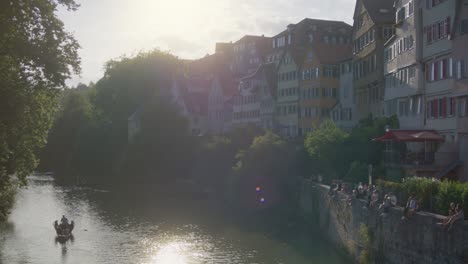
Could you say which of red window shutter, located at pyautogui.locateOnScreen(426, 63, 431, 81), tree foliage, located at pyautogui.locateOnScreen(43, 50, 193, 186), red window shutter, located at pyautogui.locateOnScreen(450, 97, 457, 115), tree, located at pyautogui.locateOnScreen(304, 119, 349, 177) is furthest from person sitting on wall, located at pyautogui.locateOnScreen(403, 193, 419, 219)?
tree foliage, located at pyautogui.locateOnScreen(43, 50, 193, 186)

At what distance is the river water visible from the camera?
44094 mm

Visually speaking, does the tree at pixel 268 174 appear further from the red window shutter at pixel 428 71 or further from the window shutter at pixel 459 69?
the window shutter at pixel 459 69

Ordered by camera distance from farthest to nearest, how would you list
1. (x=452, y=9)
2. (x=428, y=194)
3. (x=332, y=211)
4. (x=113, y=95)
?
(x=113, y=95), (x=332, y=211), (x=452, y=9), (x=428, y=194)

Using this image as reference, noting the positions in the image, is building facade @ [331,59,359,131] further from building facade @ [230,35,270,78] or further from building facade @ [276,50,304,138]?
building facade @ [230,35,270,78]

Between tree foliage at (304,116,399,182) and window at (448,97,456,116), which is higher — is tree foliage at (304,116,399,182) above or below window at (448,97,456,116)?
below

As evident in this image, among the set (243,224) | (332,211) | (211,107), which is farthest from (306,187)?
(211,107)

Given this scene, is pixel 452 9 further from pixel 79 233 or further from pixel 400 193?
pixel 79 233

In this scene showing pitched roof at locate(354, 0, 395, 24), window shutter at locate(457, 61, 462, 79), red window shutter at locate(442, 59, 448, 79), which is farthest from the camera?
pitched roof at locate(354, 0, 395, 24)

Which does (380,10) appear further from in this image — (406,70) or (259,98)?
(259,98)

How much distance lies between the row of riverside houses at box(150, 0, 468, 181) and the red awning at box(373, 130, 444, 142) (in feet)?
0.23

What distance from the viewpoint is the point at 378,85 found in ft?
214

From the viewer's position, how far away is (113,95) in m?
122

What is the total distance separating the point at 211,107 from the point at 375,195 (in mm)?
90120

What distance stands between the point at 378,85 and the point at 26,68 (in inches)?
1474
